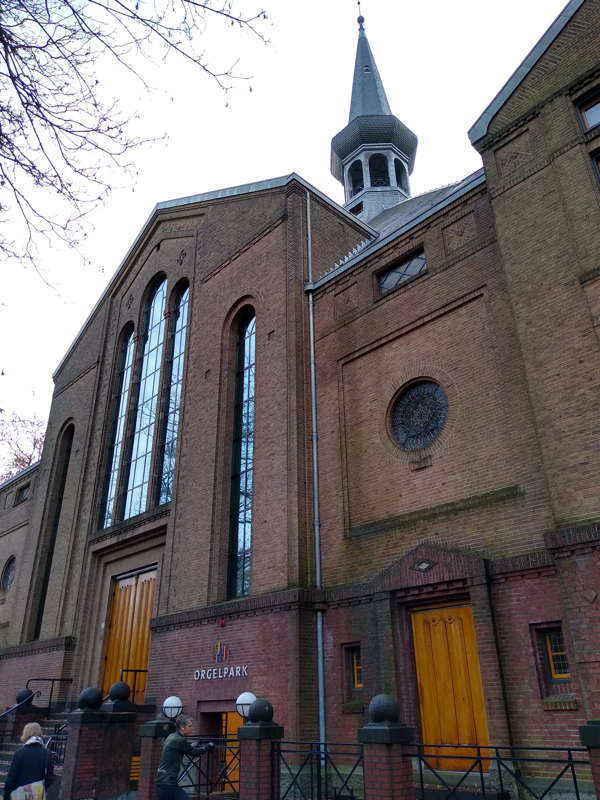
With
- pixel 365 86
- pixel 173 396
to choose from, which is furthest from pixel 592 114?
pixel 365 86

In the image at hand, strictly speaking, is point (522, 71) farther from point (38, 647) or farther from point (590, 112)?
point (38, 647)

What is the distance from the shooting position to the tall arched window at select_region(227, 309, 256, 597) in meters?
14.8

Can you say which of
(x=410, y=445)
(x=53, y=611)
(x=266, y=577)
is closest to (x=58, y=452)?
(x=53, y=611)

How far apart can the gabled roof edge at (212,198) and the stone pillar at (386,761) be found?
13.9 meters

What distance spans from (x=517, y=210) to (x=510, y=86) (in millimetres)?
2701

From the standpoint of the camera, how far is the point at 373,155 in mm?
33375

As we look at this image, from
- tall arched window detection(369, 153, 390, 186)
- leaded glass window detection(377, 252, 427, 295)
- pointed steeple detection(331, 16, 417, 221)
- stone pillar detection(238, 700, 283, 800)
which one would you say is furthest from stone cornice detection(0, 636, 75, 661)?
tall arched window detection(369, 153, 390, 186)

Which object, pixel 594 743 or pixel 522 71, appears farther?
pixel 522 71

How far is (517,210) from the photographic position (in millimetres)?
11250

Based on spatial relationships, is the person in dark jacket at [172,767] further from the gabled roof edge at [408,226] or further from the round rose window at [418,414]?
the gabled roof edge at [408,226]

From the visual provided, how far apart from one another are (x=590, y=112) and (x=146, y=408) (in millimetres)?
14934

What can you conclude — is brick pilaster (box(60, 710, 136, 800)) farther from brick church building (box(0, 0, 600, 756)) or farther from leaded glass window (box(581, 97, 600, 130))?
leaded glass window (box(581, 97, 600, 130))

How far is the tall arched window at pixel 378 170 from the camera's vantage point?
108 feet

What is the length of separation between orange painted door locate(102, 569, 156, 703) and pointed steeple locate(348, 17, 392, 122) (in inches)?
1046
